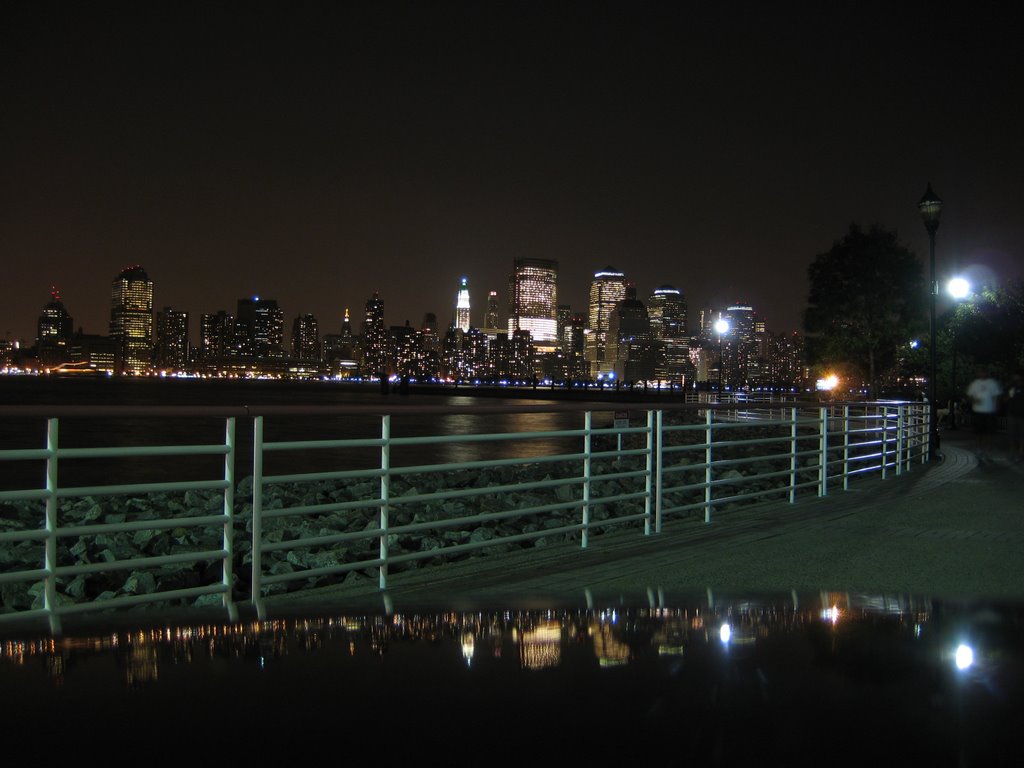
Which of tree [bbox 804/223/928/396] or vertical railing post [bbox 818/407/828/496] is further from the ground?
tree [bbox 804/223/928/396]

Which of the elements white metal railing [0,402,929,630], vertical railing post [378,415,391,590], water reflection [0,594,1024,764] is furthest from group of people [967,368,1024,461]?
vertical railing post [378,415,391,590]

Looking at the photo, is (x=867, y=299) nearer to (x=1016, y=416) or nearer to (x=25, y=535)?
(x=1016, y=416)

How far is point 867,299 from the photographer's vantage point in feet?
150

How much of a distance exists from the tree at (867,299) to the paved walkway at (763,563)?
36.1 metres

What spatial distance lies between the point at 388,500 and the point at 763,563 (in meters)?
3.09

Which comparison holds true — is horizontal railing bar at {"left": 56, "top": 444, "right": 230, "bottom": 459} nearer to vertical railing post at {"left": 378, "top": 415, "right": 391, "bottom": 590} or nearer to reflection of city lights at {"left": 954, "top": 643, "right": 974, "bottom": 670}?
vertical railing post at {"left": 378, "top": 415, "right": 391, "bottom": 590}

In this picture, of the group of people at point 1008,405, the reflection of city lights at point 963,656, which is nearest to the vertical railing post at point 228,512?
the reflection of city lights at point 963,656

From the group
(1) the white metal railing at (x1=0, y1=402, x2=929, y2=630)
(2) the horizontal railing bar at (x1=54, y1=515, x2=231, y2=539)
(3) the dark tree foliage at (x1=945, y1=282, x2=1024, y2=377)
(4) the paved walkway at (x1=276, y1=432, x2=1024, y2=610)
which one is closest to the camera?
(2) the horizontal railing bar at (x1=54, y1=515, x2=231, y2=539)

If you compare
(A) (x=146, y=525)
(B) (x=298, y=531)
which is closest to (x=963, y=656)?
(A) (x=146, y=525)

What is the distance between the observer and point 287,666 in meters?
4.47

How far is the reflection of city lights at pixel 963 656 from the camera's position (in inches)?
179

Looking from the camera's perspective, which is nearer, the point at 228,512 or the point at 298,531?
the point at 228,512

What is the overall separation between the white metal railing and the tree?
67.4 ft

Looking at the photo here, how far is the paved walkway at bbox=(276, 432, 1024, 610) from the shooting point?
6.39 meters
